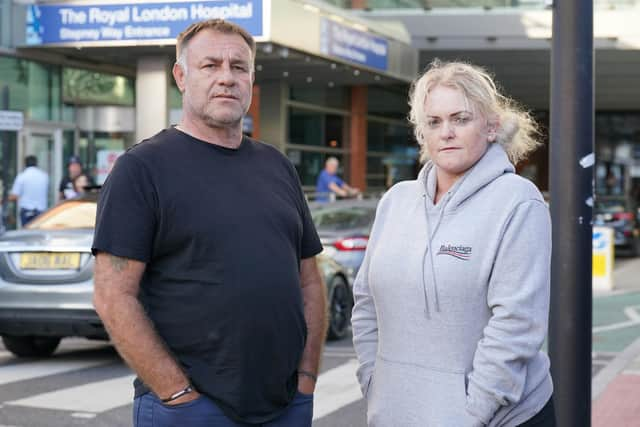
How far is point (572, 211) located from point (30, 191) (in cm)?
1501

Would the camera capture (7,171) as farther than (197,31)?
Yes

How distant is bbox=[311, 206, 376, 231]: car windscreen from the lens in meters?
12.8

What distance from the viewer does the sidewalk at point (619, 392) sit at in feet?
24.4

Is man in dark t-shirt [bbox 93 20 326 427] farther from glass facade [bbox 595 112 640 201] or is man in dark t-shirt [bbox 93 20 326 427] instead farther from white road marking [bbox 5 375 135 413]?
glass facade [bbox 595 112 640 201]

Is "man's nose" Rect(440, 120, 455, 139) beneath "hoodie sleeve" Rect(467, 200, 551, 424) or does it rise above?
above

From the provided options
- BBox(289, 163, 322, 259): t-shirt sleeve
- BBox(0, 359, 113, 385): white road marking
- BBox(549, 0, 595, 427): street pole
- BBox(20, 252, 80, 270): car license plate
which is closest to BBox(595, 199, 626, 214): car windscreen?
BBox(0, 359, 113, 385): white road marking

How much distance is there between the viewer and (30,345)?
10234 millimetres

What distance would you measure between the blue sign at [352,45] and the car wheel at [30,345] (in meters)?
12.3

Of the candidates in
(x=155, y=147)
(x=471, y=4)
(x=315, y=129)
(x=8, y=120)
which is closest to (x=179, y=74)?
(x=155, y=147)

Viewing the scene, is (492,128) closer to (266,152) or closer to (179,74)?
(266,152)

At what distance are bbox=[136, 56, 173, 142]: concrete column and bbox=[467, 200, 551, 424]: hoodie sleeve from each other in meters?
18.6

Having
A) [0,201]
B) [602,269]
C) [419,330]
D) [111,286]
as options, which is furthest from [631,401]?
[0,201]

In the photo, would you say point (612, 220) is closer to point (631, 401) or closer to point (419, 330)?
point (631, 401)

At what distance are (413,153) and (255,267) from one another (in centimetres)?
3643
